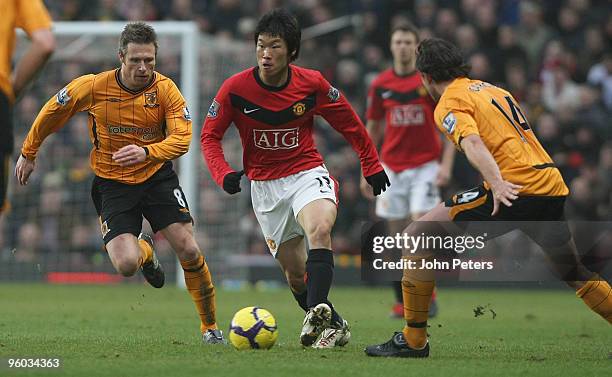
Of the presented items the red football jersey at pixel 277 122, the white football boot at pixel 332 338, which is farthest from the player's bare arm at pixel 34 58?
the white football boot at pixel 332 338

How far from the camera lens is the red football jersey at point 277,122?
8336 millimetres

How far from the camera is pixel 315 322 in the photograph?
756cm

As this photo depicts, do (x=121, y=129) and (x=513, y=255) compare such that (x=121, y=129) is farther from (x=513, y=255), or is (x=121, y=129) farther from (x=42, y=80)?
(x=42, y=80)

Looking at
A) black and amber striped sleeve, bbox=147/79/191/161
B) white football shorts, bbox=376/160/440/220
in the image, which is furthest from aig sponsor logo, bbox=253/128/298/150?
white football shorts, bbox=376/160/440/220

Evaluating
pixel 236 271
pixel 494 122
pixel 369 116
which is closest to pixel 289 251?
pixel 494 122

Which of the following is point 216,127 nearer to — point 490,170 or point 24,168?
point 24,168

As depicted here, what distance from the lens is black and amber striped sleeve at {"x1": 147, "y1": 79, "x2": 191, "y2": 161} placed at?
805cm

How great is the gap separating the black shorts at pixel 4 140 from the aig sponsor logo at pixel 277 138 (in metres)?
2.69

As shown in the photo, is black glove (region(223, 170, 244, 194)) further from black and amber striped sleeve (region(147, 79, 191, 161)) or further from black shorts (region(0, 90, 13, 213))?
black shorts (region(0, 90, 13, 213))

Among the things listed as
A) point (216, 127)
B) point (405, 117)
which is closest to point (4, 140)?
point (216, 127)

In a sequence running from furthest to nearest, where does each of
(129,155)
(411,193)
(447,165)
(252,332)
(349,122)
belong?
(411,193) < (447,165) < (349,122) < (129,155) < (252,332)

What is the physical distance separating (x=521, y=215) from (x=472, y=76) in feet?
31.8

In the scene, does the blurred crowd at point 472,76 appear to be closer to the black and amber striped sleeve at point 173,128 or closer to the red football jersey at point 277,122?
the red football jersey at point 277,122

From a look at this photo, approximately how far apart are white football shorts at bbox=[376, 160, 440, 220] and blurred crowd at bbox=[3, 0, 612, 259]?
425cm
